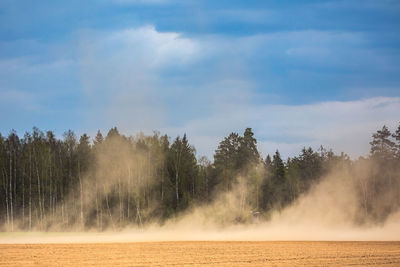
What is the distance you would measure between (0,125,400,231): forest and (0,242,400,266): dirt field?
104 ft

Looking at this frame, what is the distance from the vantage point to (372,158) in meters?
72.1

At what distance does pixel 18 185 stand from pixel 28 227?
6458 mm

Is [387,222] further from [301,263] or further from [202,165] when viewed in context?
[301,263]

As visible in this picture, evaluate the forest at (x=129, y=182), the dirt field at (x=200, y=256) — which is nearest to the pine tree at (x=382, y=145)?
the forest at (x=129, y=182)

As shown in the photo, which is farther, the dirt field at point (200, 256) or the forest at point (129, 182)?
the forest at point (129, 182)

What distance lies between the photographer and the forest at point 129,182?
207 ft

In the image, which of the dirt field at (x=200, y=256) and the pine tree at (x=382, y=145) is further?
the pine tree at (x=382, y=145)

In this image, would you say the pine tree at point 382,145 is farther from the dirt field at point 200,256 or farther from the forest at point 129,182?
the dirt field at point 200,256

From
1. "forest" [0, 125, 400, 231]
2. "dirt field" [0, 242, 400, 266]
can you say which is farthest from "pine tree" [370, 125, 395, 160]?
"dirt field" [0, 242, 400, 266]

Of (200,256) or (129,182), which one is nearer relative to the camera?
(200,256)

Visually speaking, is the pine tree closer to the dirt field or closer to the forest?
the forest

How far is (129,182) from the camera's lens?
214ft

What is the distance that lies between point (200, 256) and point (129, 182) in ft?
131

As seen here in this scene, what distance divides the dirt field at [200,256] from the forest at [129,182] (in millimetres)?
31850
